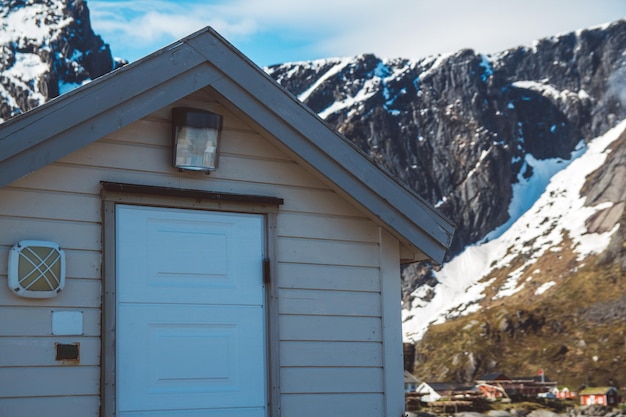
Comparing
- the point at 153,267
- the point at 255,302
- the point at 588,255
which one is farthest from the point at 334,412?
the point at 588,255

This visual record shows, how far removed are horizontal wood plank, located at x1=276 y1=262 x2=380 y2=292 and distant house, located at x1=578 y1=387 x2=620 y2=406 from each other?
84572 mm

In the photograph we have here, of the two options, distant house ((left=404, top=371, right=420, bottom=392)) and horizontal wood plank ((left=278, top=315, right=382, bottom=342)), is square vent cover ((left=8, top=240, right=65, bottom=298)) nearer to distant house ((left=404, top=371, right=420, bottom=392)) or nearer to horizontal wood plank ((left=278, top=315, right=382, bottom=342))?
horizontal wood plank ((left=278, top=315, right=382, bottom=342))

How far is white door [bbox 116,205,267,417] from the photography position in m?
7.12

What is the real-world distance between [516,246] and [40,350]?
587 ft

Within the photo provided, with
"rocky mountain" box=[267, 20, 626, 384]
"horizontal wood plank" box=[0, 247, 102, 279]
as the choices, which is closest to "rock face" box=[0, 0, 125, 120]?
"rocky mountain" box=[267, 20, 626, 384]

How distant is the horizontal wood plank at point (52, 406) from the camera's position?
6602mm

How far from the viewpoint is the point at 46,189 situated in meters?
7.02

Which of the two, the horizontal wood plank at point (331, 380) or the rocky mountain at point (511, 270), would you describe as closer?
the horizontal wood plank at point (331, 380)

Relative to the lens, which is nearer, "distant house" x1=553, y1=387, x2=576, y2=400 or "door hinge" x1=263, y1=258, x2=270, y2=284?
"door hinge" x1=263, y1=258, x2=270, y2=284

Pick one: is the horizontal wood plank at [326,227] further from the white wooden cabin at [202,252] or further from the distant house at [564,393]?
the distant house at [564,393]

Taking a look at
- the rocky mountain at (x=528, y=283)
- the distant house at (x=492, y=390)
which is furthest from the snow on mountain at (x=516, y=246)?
the distant house at (x=492, y=390)

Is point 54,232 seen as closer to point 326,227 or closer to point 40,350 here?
point 40,350

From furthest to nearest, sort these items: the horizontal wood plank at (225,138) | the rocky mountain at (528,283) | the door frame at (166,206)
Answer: the rocky mountain at (528,283)
the horizontal wood plank at (225,138)
the door frame at (166,206)

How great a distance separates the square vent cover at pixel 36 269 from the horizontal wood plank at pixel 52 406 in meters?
0.70
